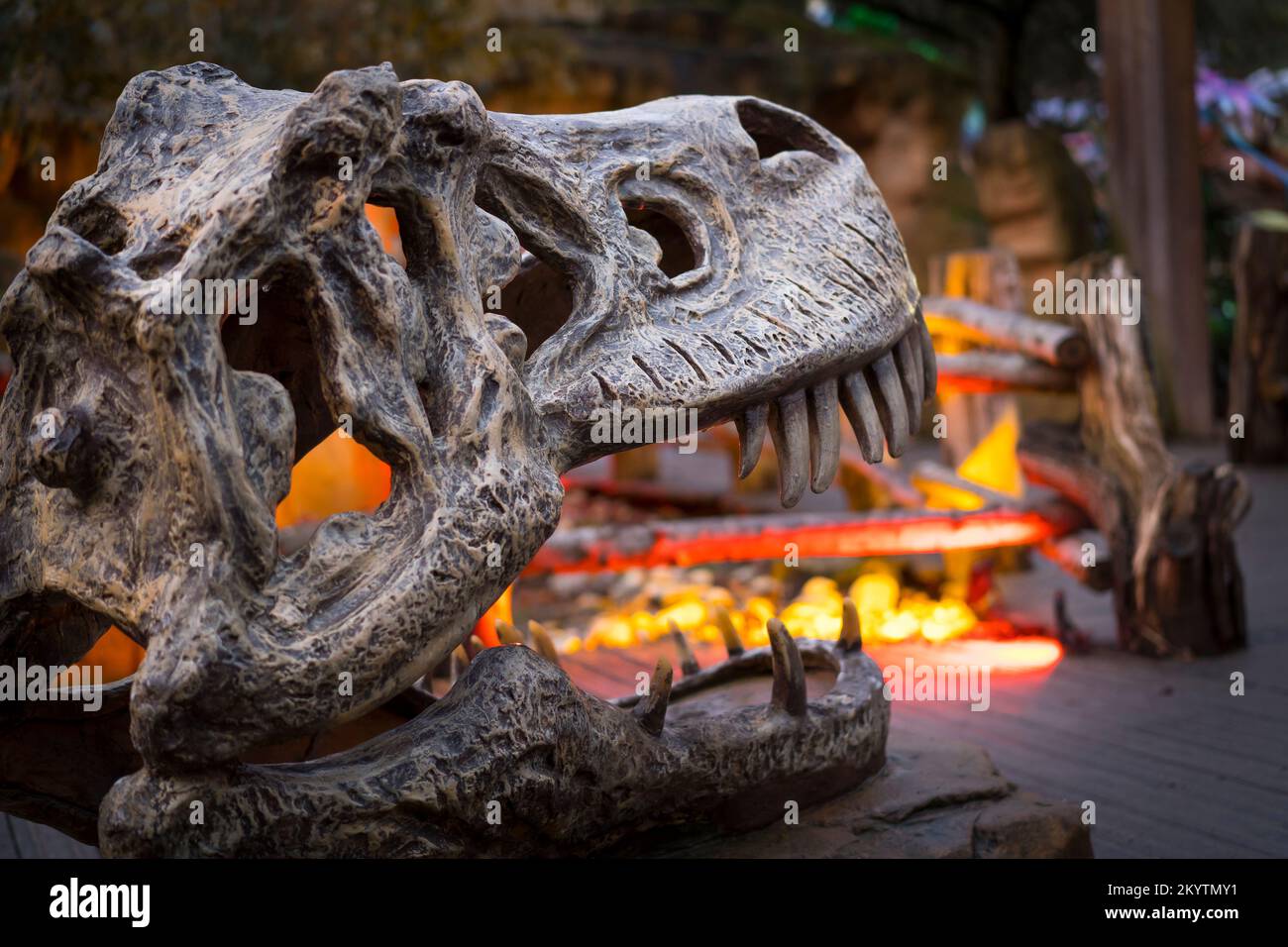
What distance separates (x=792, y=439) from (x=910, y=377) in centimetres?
33

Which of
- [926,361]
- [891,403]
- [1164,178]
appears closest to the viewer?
[891,403]

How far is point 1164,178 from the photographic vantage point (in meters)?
10.3

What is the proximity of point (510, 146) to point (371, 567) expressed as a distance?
0.71 meters

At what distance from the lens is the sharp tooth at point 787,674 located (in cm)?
204

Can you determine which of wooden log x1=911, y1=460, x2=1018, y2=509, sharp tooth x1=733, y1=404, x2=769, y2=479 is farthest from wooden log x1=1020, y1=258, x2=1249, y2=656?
sharp tooth x1=733, y1=404, x2=769, y2=479

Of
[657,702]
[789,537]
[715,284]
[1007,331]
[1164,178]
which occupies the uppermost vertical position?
[1164,178]

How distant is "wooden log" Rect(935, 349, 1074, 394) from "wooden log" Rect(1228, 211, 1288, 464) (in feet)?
15.0

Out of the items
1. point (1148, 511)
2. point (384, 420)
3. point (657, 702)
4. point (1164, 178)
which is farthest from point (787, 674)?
point (1164, 178)

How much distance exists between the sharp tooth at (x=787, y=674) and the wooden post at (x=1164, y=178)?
30.4 feet

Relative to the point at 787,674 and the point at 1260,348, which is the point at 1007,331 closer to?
the point at 787,674

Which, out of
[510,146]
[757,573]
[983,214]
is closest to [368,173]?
[510,146]

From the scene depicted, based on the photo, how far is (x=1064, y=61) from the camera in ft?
52.6

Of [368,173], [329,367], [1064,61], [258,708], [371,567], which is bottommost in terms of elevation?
[258,708]

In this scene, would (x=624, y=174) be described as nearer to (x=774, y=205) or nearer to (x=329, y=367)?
(x=774, y=205)
